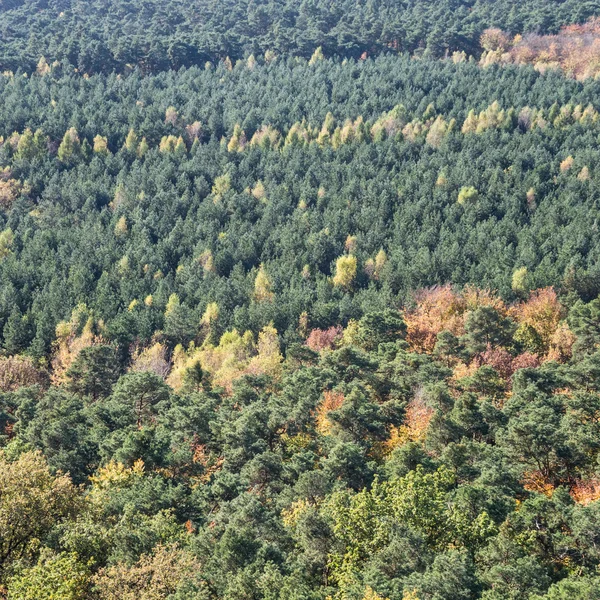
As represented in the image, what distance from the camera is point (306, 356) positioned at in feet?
345

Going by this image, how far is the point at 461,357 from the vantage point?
9856cm

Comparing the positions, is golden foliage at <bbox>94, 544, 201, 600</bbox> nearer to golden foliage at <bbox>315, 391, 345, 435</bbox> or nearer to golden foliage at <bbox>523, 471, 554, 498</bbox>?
golden foliage at <bbox>315, 391, 345, 435</bbox>

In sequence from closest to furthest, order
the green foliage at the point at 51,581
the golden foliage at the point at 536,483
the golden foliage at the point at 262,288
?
Answer: the green foliage at the point at 51,581 < the golden foliage at the point at 536,483 < the golden foliage at the point at 262,288

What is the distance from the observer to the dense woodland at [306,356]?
4975cm

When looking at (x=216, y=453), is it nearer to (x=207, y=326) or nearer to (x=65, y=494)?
(x=65, y=494)

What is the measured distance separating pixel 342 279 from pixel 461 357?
46225mm

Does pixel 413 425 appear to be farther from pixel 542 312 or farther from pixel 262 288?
pixel 262 288

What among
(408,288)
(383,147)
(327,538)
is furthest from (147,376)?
(383,147)

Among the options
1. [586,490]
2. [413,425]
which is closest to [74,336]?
[413,425]

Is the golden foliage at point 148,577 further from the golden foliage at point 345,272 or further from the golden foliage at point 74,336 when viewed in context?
the golden foliage at point 345,272

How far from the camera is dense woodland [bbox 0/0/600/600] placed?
49750mm

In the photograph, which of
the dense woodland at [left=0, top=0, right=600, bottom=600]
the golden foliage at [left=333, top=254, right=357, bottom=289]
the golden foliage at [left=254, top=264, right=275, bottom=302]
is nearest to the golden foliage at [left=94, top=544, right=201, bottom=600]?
the dense woodland at [left=0, top=0, right=600, bottom=600]

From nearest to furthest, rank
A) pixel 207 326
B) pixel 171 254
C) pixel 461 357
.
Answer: pixel 461 357
pixel 207 326
pixel 171 254

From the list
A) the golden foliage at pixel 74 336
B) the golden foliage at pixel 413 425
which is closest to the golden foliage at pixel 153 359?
the golden foliage at pixel 74 336
